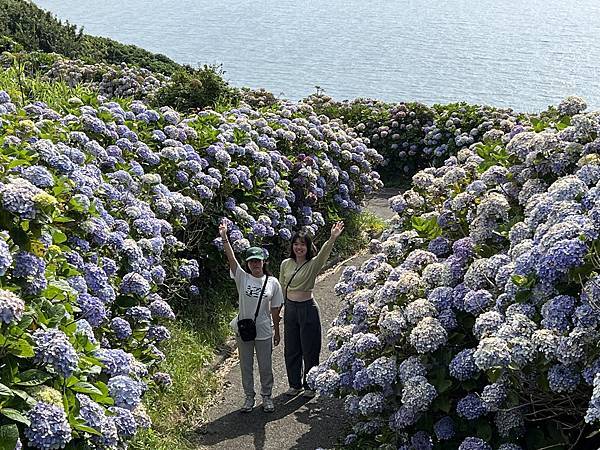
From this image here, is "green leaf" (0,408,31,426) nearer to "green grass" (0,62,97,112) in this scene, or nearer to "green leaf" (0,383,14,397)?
"green leaf" (0,383,14,397)

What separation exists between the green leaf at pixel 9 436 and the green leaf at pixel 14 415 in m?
0.03

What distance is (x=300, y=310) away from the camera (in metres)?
5.70

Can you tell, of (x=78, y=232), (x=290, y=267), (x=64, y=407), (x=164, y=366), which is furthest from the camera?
(x=290, y=267)

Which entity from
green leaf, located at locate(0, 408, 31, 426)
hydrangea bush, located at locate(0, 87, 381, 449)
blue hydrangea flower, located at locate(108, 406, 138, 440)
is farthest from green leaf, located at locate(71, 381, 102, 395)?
green leaf, located at locate(0, 408, 31, 426)

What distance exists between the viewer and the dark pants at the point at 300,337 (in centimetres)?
569

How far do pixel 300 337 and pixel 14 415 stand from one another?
3.41 metres

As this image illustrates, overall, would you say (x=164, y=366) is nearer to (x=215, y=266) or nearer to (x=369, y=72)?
(x=215, y=266)

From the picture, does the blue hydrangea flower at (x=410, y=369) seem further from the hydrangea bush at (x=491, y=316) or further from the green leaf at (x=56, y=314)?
the green leaf at (x=56, y=314)

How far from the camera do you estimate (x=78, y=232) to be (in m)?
3.94

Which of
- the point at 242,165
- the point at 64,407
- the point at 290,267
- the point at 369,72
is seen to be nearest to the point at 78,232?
the point at 64,407

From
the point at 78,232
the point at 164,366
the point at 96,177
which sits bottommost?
the point at 164,366

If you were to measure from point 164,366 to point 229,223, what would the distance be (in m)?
1.76

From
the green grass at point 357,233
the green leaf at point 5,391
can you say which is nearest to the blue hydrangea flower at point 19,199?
the green leaf at point 5,391

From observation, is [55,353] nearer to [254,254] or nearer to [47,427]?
[47,427]
